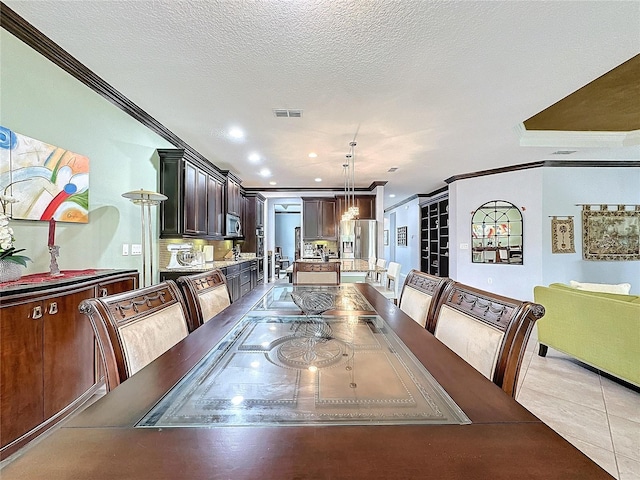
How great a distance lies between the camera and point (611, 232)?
16.9 feet

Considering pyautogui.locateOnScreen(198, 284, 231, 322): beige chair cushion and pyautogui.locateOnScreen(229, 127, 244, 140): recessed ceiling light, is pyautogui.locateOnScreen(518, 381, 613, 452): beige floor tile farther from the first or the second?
pyautogui.locateOnScreen(229, 127, 244, 140): recessed ceiling light

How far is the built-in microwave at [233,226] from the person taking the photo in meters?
5.66

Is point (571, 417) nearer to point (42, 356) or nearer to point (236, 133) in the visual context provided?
point (42, 356)

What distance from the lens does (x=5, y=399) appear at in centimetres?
154

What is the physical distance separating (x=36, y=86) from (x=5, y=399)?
2011 millimetres

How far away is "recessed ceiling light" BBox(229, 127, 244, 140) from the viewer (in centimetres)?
361

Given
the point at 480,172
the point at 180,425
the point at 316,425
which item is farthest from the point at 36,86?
the point at 480,172

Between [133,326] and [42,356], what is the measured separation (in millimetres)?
1182

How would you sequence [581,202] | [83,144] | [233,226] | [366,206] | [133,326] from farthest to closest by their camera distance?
[366,206]
[233,226]
[581,202]
[83,144]
[133,326]

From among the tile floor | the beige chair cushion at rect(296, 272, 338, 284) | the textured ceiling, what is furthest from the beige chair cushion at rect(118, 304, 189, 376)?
the tile floor

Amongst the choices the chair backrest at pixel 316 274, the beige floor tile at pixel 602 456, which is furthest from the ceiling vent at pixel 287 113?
the beige floor tile at pixel 602 456

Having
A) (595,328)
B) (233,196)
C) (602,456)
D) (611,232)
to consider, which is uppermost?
(233,196)

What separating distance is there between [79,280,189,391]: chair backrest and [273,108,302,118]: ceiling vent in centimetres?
224

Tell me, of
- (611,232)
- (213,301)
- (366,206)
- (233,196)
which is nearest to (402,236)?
(366,206)
